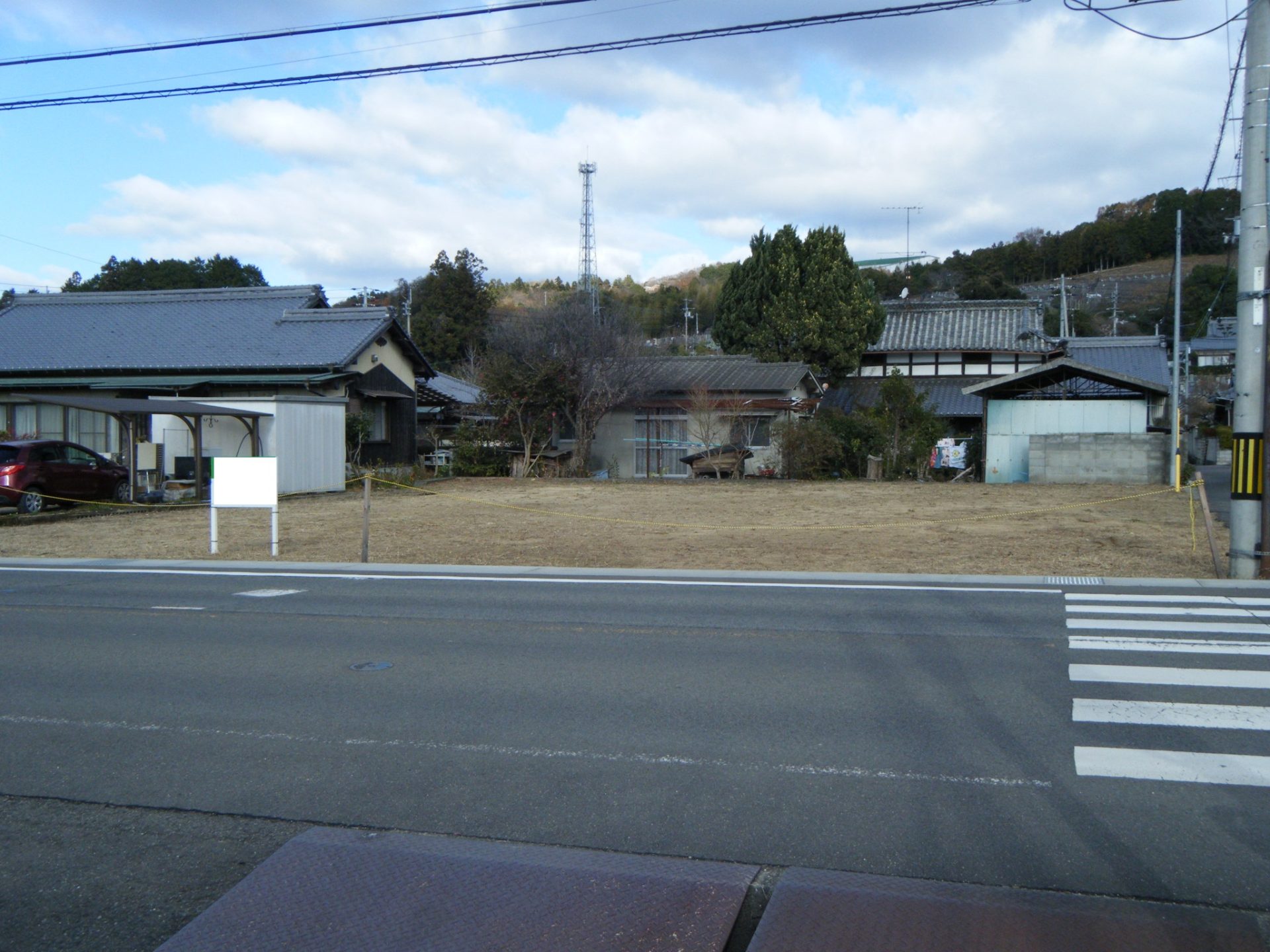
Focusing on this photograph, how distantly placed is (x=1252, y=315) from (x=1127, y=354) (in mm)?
34913

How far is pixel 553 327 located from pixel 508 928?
31.8 m

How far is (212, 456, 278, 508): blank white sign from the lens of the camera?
51.5ft

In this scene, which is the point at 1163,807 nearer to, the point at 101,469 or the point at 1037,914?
the point at 1037,914

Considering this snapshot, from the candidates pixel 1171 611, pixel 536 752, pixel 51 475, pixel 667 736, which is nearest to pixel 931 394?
pixel 51 475

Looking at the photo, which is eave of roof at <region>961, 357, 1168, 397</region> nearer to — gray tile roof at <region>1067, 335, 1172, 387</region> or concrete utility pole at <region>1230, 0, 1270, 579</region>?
gray tile roof at <region>1067, 335, 1172, 387</region>

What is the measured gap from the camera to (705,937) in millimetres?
3820

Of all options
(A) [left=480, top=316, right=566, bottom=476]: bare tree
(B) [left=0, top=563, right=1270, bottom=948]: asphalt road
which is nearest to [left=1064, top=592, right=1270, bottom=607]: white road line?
(B) [left=0, top=563, right=1270, bottom=948]: asphalt road

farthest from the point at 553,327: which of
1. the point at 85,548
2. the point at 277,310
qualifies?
the point at 85,548

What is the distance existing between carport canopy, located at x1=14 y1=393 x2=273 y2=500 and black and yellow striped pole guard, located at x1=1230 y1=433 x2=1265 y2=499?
19864 millimetres

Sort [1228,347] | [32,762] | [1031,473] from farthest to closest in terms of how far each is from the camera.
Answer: [1228,347] < [1031,473] < [32,762]

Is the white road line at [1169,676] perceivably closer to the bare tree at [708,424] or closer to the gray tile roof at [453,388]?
the bare tree at [708,424]

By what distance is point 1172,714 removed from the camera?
6523 mm

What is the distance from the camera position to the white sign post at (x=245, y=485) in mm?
15688

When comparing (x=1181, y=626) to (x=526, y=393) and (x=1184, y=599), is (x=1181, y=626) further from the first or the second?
(x=526, y=393)
